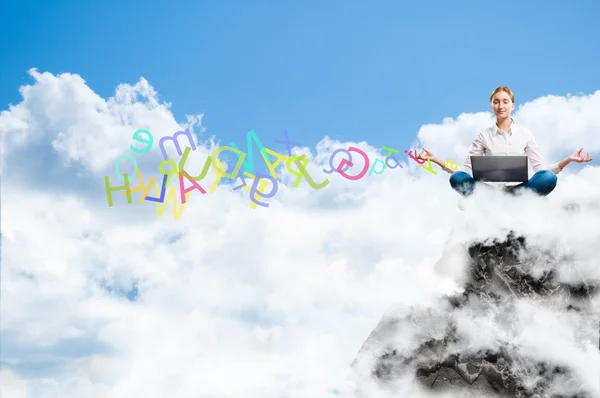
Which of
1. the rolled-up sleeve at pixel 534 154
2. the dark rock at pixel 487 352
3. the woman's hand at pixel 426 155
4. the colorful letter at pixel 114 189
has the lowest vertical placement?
the dark rock at pixel 487 352

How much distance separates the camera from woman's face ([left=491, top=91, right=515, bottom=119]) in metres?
9.37

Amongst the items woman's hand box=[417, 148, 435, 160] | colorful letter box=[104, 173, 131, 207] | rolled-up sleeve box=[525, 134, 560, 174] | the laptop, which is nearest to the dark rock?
the laptop

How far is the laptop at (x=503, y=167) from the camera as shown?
359 inches

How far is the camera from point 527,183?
9.21 metres

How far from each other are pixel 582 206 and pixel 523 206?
87 cm

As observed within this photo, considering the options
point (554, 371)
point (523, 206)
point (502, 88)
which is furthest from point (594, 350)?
point (502, 88)

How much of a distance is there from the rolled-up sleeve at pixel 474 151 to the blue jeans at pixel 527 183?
0.14 m

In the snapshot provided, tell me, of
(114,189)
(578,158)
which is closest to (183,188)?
(114,189)

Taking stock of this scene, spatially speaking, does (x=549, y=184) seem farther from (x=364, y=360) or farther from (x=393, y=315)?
(x=364, y=360)

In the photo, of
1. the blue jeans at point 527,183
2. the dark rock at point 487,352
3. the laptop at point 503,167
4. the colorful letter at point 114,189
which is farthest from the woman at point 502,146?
the colorful letter at point 114,189

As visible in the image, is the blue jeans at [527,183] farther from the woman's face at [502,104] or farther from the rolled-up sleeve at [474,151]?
the woman's face at [502,104]

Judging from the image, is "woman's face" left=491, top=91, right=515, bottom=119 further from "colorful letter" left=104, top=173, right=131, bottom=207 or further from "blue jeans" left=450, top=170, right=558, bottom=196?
"colorful letter" left=104, top=173, right=131, bottom=207

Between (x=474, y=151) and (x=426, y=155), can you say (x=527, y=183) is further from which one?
(x=426, y=155)

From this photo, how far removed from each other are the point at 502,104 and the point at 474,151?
0.69m
